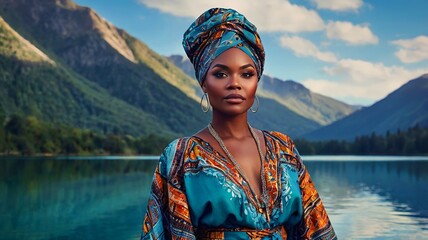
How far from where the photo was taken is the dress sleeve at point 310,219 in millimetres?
3111

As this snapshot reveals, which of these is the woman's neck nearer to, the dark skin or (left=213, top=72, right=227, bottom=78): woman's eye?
the dark skin

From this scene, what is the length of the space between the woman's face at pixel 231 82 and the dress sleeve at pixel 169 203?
0.28 metres

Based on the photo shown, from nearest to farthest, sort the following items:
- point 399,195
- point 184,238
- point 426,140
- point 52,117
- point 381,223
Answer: point 184,238 < point 381,223 < point 399,195 < point 426,140 < point 52,117

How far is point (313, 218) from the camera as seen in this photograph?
3.14 metres

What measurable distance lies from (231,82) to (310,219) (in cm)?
84

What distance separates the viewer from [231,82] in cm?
293

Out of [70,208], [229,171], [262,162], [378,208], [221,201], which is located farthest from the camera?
[378,208]

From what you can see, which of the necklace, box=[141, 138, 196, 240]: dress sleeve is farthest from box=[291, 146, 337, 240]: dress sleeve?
box=[141, 138, 196, 240]: dress sleeve

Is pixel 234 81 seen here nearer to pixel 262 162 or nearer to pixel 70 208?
pixel 262 162

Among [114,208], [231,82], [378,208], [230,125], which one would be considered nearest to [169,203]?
[230,125]

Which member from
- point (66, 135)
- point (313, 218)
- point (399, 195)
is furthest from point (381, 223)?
point (66, 135)

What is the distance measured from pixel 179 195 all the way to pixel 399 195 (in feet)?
154

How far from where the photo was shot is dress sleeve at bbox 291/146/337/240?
10.2 ft

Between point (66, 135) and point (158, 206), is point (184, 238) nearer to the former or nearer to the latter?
point (158, 206)
